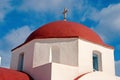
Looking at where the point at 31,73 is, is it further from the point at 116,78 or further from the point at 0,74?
the point at 116,78

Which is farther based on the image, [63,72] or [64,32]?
[64,32]

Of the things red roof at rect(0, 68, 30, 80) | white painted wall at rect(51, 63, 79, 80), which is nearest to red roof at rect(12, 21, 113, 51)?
white painted wall at rect(51, 63, 79, 80)

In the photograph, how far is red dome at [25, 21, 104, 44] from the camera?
13086 mm

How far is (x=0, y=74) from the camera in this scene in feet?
35.4

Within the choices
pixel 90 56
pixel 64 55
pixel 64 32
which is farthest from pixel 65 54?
pixel 90 56

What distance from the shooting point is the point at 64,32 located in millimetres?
13164

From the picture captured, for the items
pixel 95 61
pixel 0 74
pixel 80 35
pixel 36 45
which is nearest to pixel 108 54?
pixel 95 61

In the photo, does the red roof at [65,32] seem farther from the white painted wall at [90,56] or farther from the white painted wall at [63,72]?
the white painted wall at [63,72]

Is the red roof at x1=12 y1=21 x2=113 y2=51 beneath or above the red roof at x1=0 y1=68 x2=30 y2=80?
above

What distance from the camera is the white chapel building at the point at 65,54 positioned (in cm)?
1168

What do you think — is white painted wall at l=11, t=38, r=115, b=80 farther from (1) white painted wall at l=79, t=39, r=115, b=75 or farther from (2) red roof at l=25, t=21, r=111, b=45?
(2) red roof at l=25, t=21, r=111, b=45

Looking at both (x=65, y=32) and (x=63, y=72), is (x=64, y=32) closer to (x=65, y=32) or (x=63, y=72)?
(x=65, y=32)

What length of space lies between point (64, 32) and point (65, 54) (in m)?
1.27

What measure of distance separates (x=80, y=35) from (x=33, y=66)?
305cm
